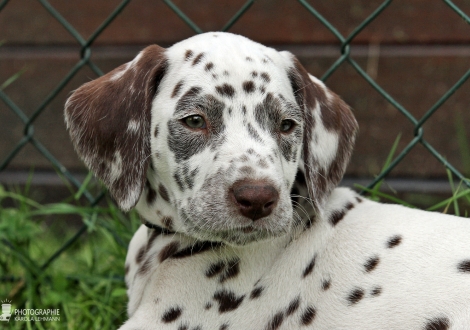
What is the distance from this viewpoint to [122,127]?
2.88 metres

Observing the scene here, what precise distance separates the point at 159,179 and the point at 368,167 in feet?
9.36

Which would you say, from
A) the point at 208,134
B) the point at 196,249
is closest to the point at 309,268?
the point at 196,249

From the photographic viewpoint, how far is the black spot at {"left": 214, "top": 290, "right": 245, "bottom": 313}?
2.74m

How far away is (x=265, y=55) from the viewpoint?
3.00 meters

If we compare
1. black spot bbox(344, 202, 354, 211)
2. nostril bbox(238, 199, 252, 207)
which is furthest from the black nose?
black spot bbox(344, 202, 354, 211)

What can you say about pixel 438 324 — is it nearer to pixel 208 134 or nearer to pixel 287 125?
pixel 287 125

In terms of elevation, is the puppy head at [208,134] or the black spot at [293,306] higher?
the puppy head at [208,134]

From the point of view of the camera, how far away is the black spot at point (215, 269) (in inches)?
110

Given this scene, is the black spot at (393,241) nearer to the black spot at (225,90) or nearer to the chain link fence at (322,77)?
the chain link fence at (322,77)

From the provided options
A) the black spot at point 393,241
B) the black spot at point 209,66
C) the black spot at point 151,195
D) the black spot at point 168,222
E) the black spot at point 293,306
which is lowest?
the black spot at point 293,306

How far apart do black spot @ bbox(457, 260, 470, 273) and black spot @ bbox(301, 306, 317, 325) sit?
628mm

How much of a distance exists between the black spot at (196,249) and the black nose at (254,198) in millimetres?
355

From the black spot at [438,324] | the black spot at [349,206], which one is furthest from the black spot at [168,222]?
the black spot at [438,324]

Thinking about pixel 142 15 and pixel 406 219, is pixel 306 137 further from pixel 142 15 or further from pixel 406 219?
pixel 142 15
